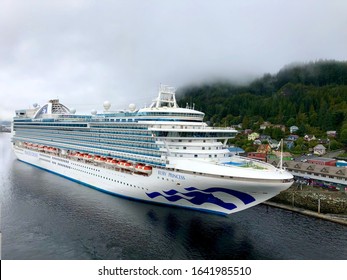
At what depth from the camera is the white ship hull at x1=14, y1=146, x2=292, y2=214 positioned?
22844 mm

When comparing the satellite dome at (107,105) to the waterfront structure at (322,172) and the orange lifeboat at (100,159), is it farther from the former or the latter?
the waterfront structure at (322,172)

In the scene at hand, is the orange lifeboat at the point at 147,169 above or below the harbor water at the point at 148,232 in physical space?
above

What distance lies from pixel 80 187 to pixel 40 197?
4761mm

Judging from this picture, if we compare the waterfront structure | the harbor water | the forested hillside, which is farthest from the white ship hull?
the forested hillside

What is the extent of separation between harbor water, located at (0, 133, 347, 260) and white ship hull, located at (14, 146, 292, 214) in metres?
0.99

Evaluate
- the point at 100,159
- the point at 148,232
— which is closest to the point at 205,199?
the point at 148,232

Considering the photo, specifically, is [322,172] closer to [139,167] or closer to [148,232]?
[139,167]

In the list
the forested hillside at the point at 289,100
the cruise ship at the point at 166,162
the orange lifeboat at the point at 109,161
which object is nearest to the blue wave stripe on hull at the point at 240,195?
the cruise ship at the point at 166,162

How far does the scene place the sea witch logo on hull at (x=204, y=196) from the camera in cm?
2362

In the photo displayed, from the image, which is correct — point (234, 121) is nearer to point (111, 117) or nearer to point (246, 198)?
point (111, 117)

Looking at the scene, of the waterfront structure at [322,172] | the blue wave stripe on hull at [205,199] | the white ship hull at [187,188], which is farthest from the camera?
the waterfront structure at [322,172]

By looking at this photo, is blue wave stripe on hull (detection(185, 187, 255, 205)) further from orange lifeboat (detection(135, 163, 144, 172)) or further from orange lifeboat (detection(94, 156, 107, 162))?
orange lifeboat (detection(94, 156, 107, 162))

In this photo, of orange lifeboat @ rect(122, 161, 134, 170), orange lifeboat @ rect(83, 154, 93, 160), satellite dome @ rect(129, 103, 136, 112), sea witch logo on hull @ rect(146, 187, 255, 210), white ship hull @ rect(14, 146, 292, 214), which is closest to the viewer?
white ship hull @ rect(14, 146, 292, 214)

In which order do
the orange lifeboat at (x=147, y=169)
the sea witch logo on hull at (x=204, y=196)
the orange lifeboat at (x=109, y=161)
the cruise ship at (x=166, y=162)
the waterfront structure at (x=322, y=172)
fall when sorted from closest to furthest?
the cruise ship at (x=166, y=162), the sea witch logo on hull at (x=204, y=196), the orange lifeboat at (x=147, y=169), the orange lifeboat at (x=109, y=161), the waterfront structure at (x=322, y=172)
